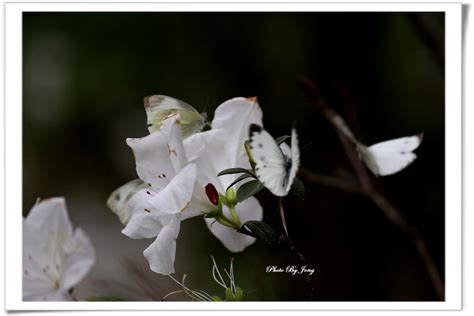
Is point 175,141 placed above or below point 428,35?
Answer: below

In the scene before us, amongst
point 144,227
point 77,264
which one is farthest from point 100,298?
point 144,227

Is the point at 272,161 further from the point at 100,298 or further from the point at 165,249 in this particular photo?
the point at 100,298

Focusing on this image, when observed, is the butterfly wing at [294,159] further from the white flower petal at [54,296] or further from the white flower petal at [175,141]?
the white flower petal at [54,296]

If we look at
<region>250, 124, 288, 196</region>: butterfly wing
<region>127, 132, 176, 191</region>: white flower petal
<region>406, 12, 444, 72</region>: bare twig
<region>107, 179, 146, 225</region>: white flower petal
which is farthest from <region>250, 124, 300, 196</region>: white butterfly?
<region>406, 12, 444, 72</region>: bare twig
